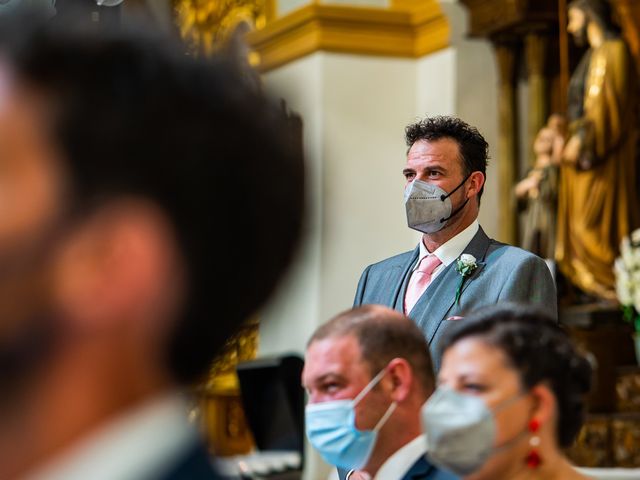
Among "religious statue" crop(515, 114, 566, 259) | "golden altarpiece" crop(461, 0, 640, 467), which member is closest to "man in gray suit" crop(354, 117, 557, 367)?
"golden altarpiece" crop(461, 0, 640, 467)

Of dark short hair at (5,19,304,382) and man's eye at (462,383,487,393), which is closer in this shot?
dark short hair at (5,19,304,382)

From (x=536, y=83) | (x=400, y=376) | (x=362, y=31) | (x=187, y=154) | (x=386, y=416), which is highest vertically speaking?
(x=362, y=31)

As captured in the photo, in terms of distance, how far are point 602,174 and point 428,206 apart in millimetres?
5738

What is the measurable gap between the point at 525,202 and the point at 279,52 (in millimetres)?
2428

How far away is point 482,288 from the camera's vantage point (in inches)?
162

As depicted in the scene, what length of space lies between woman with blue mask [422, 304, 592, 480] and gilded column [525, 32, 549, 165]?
7174 mm

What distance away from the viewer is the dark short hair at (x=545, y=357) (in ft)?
10.3

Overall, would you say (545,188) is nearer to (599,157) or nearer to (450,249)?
(599,157)

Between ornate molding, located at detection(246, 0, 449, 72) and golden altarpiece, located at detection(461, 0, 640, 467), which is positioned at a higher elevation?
ornate molding, located at detection(246, 0, 449, 72)

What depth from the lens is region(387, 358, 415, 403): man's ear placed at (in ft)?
11.6

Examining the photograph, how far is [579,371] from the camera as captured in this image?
3168 millimetres

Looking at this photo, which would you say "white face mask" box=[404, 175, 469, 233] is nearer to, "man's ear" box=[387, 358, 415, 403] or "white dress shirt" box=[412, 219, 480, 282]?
"white dress shirt" box=[412, 219, 480, 282]

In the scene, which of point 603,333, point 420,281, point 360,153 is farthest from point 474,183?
point 360,153

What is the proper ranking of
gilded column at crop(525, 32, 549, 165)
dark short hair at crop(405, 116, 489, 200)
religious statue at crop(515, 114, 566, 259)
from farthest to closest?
1. gilded column at crop(525, 32, 549, 165)
2. religious statue at crop(515, 114, 566, 259)
3. dark short hair at crop(405, 116, 489, 200)
